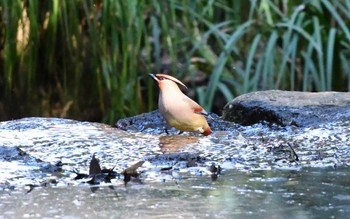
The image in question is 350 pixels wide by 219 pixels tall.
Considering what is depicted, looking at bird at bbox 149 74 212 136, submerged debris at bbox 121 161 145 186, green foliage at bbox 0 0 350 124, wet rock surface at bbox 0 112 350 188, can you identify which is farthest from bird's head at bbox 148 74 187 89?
green foliage at bbox 0 0 350 124

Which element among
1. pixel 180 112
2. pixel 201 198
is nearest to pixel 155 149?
pixel 180 112

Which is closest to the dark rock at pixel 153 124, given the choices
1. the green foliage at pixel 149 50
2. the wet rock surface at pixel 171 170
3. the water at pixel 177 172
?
the wet rock surface at pixel 171 170

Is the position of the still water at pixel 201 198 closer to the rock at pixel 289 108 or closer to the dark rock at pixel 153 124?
the rock at pixel 289 108

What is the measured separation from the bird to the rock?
10.0 inches

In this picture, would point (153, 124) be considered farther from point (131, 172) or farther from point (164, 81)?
point (131, 172)

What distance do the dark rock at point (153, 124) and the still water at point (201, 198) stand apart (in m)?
1.08

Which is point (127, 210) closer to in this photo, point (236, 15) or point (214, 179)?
point (214, 179)

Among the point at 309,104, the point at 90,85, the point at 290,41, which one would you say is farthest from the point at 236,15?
the point at 309,104

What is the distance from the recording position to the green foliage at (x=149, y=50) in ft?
17.6

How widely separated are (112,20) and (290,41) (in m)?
1.28

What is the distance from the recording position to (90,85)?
601 centimetres

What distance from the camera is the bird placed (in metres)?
3.30

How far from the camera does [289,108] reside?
352 centimetres

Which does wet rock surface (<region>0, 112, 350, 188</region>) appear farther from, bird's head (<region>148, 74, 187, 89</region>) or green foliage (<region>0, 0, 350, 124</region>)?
green foliage (<region>0, 0, 350, 124</region>)
